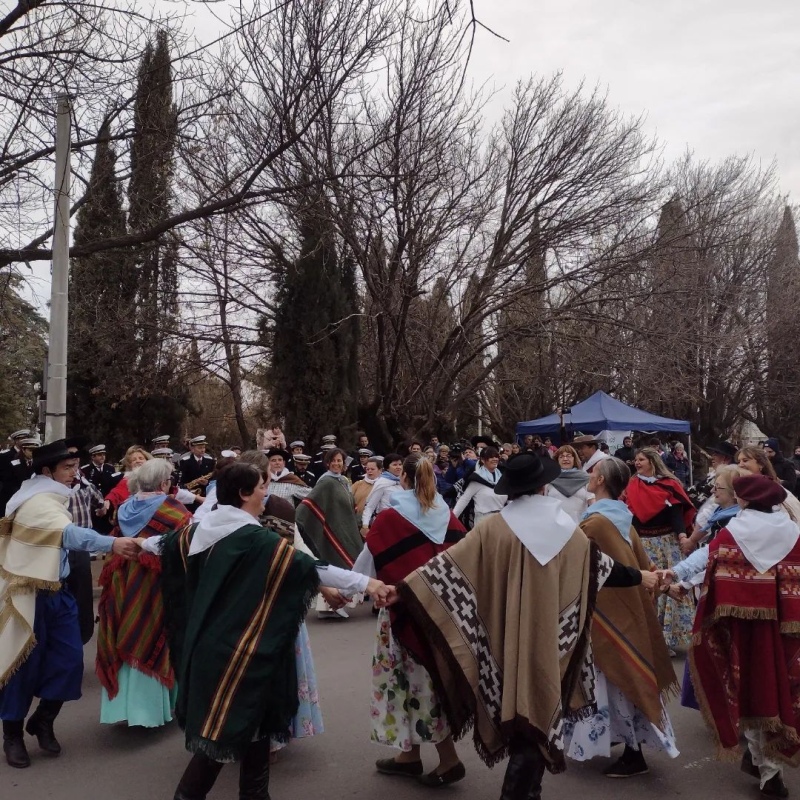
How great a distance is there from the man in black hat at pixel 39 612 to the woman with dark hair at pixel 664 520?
15.5 ft

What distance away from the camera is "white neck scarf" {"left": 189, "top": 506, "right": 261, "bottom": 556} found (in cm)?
376

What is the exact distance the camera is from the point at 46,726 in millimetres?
5004

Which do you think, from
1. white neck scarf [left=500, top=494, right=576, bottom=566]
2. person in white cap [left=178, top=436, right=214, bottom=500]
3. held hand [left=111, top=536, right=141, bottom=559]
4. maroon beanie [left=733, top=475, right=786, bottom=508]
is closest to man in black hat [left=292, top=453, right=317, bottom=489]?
person in white cap [left=178, top=436, right=214, bottom=500]

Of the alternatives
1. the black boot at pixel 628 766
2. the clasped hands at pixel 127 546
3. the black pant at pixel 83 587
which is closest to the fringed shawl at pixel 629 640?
the black boot at pixel 628 766

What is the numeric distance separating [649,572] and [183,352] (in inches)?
666

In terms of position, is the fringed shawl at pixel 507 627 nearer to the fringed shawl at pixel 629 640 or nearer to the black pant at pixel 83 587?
the fringed shawl at pixel 629 640

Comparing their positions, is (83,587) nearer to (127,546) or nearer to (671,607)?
(127,546)

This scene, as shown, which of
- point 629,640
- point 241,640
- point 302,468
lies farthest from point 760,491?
point 302,468

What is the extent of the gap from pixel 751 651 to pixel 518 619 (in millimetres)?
1628

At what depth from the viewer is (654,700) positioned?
456 centimetres

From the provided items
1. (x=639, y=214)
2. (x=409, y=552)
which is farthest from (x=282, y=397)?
(x=409, y=552)

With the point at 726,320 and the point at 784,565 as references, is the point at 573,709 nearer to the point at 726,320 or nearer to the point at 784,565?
the point at 784,565

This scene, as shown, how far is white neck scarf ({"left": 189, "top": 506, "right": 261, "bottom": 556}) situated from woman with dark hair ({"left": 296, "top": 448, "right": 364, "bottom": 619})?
5.49 m

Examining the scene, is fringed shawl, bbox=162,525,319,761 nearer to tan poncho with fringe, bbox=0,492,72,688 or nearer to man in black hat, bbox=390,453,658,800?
man in black hat, bbox=390,453,658,800
